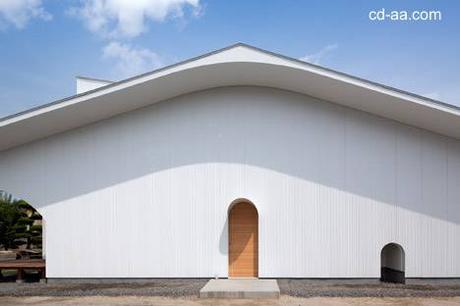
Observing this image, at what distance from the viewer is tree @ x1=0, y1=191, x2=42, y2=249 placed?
67.3 ft

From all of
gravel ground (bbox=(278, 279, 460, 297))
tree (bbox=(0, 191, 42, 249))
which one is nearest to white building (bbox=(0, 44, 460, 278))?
gravel ground (bbox=(278, 279, 460, 297))

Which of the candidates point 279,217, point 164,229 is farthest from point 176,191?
point 279,217

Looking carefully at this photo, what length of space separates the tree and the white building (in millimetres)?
11303

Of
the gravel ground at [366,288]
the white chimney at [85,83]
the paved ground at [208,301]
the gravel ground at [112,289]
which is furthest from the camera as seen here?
the white chimney at [85,83]

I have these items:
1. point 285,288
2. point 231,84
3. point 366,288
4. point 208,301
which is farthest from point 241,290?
point 231,84

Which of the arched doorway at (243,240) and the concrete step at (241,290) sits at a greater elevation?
the arched doorway at (243,240)

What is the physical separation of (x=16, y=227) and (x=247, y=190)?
49.4 feet

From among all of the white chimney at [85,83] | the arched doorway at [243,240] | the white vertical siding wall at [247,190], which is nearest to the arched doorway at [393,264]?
the white vertical siding wall at [247,190]

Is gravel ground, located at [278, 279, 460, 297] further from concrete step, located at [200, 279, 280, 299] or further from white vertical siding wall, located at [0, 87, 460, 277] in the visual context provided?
concrete step, located at [200, 279, 280, 299]

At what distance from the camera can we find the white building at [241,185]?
10.7 metres

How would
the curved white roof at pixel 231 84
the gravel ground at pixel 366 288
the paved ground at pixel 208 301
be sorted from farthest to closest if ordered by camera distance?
the curved white roof at pixel 231 84 → the gravel ground at pixel 366 288 → the paved ground at pixel 208 301

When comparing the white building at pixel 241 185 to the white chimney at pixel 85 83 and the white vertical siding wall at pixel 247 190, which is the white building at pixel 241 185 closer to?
the white vertical siding wall at pixel 247 190

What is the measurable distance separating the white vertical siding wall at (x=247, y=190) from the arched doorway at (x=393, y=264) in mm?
252

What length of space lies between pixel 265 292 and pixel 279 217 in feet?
7.62
